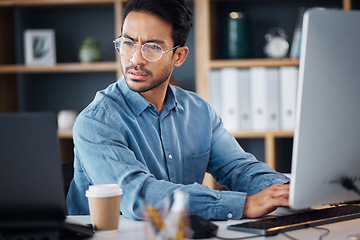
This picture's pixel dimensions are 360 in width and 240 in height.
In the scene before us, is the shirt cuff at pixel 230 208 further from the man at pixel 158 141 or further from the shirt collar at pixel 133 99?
the shirt collar at pixel 133 99

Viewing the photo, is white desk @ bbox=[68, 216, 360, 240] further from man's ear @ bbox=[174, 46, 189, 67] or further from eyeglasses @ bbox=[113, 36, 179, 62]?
man's ear @ bbox=[174, 46, 189, 67]

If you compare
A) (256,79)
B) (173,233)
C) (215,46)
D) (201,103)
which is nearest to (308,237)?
(173,233)

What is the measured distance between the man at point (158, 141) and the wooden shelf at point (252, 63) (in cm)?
99

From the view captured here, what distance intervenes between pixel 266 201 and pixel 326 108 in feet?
1.28

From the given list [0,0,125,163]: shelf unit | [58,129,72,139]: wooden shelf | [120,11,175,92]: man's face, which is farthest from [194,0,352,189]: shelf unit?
[120,11,175,92]: man's face

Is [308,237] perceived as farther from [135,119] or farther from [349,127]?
[135,119]

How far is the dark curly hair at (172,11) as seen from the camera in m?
1.83

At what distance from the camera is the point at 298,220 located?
135 centimetres

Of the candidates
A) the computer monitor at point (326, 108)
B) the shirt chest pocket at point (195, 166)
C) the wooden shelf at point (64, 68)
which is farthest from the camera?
the wooden shelf at point (64, 68)

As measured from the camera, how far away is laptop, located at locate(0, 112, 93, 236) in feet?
3.64

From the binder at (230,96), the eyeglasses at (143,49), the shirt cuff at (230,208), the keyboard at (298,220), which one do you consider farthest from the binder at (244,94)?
the shirt cuff at (230,208)

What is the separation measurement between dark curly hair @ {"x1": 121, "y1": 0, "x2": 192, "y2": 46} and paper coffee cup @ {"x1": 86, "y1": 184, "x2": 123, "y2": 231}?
0.76m

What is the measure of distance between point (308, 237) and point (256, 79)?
6.09 ft

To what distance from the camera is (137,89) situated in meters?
1.79
